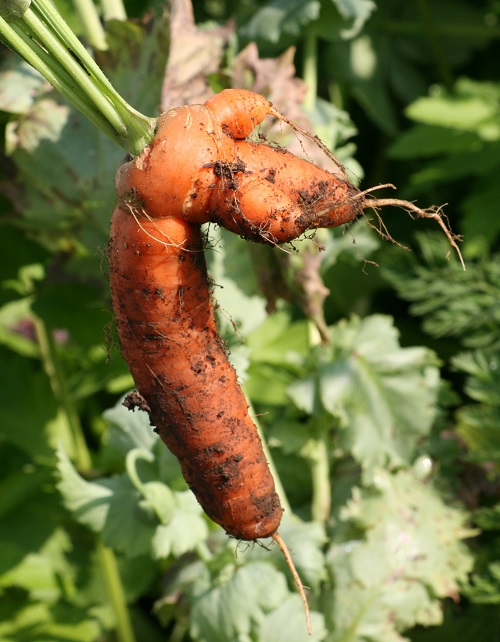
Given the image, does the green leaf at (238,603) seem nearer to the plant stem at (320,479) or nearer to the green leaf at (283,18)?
the plant stem at (320,479)

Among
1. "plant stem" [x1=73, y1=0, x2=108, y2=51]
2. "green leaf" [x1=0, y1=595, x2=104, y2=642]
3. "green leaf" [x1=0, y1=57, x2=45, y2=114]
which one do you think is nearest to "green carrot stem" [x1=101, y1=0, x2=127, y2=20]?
"plant stem" [x1=73, y1=0, x2=108, y2=51]

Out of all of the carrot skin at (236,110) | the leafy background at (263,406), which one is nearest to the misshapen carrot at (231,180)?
the carrot skin at (236,110)

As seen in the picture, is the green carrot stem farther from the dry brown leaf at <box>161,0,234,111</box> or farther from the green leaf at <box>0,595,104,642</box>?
the green leaf at <box>0,595,104,642</box>

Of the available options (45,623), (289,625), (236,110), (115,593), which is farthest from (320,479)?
(236,110)

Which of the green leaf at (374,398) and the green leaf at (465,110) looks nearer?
the green leaf at (374,398)

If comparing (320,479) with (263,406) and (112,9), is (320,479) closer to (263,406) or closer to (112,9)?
(263,406)
